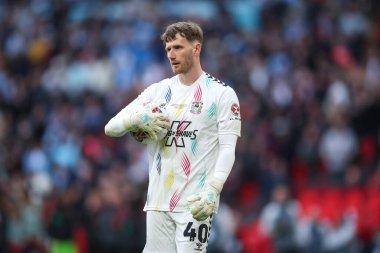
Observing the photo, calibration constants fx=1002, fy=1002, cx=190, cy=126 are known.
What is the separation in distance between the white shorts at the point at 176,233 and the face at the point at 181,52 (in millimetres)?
1503

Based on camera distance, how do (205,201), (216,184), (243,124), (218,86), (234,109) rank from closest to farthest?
1. (205,201)
2. (216,184)
3. (234,109)
4. (218,86)
5. (243,124)

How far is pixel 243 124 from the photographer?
64.7 feet

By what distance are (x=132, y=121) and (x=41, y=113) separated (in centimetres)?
1380

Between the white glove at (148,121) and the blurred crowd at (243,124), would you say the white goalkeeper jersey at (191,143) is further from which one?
the blurred crowd at (243,124)

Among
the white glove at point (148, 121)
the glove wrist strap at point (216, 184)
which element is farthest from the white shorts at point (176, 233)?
the white glove at point (148, 121)

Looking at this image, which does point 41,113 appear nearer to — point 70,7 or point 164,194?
point 70,7

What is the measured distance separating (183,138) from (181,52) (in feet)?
2.86

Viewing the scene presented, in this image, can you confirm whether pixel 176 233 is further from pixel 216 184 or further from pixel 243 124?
pixel 243 124

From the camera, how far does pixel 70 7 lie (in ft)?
91.7

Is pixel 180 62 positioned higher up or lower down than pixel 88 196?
higher up

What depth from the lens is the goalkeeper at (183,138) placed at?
1006 centimetres

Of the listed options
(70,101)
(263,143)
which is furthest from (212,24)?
(263,143)

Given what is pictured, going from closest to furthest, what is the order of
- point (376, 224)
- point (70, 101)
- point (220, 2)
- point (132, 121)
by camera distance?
point (132, 121) → point (376, 224) → point (70, 101) → point (220, 2)

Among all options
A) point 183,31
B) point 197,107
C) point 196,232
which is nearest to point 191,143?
point 197,107
